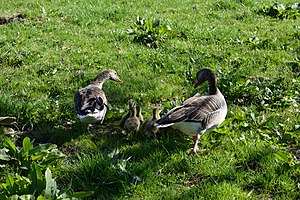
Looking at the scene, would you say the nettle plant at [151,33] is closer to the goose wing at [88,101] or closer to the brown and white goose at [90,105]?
the brown and white goose at [90,105]

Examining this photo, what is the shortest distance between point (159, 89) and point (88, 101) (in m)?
1.94

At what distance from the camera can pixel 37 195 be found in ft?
15.7

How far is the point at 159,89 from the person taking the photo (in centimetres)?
846

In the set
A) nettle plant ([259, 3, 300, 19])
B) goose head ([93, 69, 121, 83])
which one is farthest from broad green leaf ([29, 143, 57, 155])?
nettle plant ([259, 3, 300, 19])

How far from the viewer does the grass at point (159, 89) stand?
220 inches

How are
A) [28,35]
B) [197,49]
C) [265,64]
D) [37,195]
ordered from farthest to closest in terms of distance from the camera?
[28,35] < [197,49] < [265,64] < [37,195]

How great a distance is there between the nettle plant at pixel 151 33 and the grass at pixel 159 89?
1.9 inches

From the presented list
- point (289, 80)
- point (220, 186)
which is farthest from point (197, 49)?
point (220, 186)

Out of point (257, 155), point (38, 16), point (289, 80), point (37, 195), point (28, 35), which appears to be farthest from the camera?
point (38, 16)

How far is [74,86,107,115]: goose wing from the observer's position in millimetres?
6703

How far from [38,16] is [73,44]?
9.25ft

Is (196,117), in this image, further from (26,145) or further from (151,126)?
(26,145)

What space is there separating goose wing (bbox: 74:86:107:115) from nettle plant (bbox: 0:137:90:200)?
2.58 ft

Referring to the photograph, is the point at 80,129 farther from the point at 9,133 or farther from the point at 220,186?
the point at 220,186
